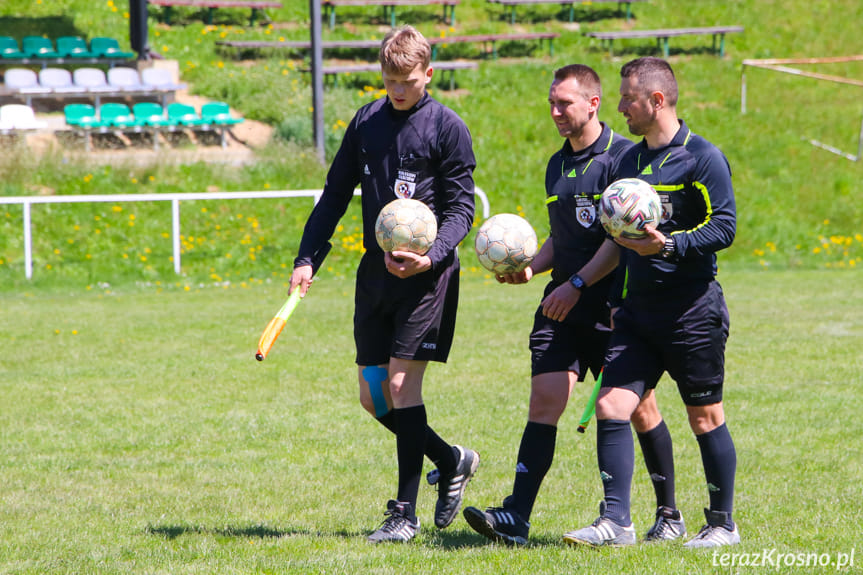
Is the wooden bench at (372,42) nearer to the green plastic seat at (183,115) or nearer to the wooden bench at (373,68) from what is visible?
the wooden bench at (373,68)

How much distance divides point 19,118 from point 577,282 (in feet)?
58.2

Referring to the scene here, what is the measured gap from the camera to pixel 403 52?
4730 millimetres

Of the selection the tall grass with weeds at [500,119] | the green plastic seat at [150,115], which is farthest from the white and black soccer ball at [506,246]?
the green plastic seat at [150,115]

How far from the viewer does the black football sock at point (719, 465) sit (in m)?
4.61

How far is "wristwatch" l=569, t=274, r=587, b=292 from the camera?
4.76 meters

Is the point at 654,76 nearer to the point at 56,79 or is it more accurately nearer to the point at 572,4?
the point at 56,79

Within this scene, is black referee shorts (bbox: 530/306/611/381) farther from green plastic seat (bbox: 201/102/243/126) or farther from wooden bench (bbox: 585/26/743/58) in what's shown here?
wooden bench (bbox: 585/26/743/58)

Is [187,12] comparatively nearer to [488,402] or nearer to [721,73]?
[721,73]

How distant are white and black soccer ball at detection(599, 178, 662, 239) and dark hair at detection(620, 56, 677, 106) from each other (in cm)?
43

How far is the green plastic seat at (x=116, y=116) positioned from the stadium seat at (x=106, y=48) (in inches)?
140

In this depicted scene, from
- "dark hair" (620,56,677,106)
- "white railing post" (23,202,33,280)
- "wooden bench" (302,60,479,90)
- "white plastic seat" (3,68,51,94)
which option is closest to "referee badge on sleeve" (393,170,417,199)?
"dark hair" (620,56,677,106)

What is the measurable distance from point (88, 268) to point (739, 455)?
12.1m

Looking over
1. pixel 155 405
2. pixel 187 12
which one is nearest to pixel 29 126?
pixel 187 12

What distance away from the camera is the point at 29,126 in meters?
19.8
